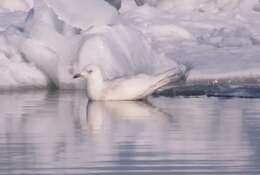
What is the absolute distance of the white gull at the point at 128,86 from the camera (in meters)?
14.5

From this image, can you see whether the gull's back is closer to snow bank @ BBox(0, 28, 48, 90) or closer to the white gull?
the white gull

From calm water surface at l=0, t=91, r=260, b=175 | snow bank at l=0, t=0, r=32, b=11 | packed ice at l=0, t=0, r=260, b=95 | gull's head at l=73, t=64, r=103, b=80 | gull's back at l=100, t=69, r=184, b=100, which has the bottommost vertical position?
calm water surface at l=0, t=91, r=260, b=175

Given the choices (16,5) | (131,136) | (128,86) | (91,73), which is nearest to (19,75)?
(91,73)

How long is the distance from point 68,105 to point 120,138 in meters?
4.18

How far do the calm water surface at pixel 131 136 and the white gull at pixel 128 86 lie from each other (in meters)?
0.19

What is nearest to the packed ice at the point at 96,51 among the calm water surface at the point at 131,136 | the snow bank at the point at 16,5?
the calm water surface at the point at 131,136

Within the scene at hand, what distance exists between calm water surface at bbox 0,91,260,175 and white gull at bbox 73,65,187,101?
19 centimetres

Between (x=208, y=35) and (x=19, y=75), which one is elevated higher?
(x=208, y=35)

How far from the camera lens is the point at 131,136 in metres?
10.2

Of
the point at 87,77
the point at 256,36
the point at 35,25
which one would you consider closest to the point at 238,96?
the point at 87,77

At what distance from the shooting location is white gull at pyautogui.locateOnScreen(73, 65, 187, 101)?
47.7ft

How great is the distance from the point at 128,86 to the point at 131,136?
436 centimetres

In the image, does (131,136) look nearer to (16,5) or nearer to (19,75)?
(19,75)

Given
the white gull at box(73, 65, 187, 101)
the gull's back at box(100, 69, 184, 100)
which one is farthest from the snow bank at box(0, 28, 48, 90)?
the gull's back at box(100, 69, 184, 100)
